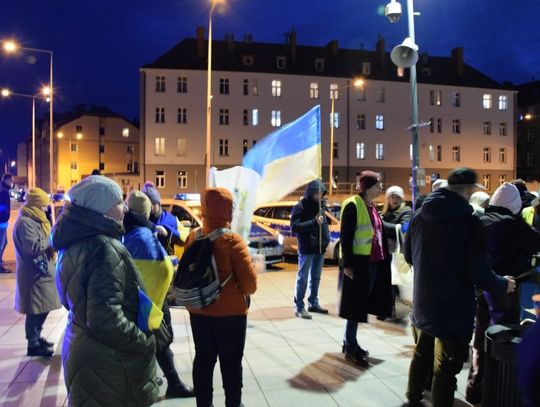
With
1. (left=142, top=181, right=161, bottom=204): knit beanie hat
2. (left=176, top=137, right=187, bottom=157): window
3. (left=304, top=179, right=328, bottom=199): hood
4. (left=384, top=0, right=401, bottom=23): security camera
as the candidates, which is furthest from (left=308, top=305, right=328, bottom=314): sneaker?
(left=176, top=137, right=187, bottom=157): window

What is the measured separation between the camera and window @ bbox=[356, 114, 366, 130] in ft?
169

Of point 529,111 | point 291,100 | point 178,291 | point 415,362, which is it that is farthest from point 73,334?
point 529,111

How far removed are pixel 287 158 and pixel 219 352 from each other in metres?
2.49

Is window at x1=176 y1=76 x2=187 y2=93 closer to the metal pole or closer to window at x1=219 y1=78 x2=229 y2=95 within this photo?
window at x1=219 y1=78 x2=229 y2=95

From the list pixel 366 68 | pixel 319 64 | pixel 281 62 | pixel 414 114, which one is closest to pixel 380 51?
pixel 366 68

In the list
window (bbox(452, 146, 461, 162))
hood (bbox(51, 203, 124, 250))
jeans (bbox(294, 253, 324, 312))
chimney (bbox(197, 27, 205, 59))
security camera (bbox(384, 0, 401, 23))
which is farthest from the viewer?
window (bbox(452, 146, 461, 162))

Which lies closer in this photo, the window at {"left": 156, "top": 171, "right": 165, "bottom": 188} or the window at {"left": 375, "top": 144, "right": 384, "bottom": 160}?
the window at {"left": 156, "top": 171, "right": 165, "bottom": 188}

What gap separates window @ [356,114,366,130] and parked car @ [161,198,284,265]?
4067 cm

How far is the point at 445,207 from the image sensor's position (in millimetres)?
3738

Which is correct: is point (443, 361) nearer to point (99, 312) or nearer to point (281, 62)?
point (99, 312)

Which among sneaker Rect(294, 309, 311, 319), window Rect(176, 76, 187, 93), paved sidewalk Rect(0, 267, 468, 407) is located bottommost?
paved sidewalk Rect(0, 267, 468, 407)

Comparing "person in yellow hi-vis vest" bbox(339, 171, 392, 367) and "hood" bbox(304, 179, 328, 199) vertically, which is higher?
"hood" bbox(304, 179, 328, 199)

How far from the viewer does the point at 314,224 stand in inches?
287

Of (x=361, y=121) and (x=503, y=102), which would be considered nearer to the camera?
(x=361, y=121)
